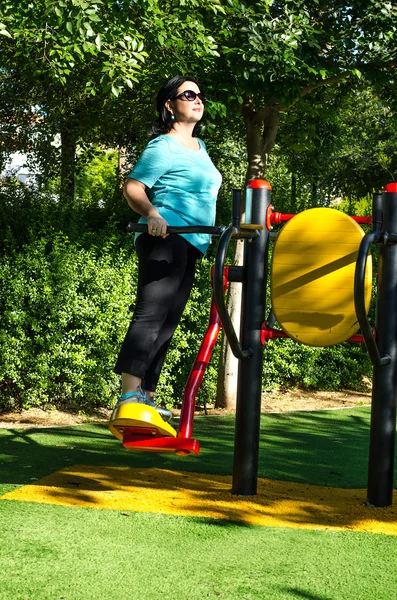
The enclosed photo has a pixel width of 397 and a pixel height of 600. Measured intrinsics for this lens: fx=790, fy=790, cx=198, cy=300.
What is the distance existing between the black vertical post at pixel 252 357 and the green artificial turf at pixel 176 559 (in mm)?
469

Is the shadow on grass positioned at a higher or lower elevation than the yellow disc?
lower

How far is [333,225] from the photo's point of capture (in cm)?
370

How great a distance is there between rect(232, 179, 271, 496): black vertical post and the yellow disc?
153 millimetres

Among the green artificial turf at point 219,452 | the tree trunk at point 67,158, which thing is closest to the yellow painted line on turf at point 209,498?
the green artificial turf at point 219,452

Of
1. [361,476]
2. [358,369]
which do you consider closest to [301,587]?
[361,476]

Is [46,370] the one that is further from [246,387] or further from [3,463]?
[246,387]

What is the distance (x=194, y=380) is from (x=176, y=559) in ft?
3.48

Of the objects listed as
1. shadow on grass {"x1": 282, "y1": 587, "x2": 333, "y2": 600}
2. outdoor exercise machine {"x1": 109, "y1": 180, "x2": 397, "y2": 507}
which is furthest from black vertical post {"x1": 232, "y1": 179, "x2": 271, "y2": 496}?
shadow on grass {"x1": 282, "y1": 587, "x2": 333, "y2": 600}

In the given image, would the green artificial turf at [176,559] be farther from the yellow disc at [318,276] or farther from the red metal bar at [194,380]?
the yellow disc at [318,276]

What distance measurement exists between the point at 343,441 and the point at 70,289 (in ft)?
8.94

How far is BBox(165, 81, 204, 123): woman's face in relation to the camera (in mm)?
3703

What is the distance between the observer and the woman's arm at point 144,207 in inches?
131

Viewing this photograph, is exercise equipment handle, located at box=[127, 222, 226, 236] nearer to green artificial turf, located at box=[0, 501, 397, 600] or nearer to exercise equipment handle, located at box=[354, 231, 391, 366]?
exercise equipment handle, located at box=[354, 231, 391, 366]

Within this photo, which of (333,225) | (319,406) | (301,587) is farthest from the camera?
(319,406)
